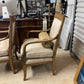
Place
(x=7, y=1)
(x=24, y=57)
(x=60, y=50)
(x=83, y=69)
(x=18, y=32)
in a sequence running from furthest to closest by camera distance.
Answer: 1. (x=60, y=50)
2. (x=18, y=32)
3. (x=7, y=1)
4. (x=24, y=57)
5. (x=83, y=69)

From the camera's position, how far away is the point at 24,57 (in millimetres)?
1540

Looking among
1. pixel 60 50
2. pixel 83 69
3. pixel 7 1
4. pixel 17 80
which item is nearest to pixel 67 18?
pixel 60 50

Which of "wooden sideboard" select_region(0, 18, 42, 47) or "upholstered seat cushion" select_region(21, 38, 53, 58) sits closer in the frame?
"upholstered seat cushion" select_region(21, 38, 53, 58)

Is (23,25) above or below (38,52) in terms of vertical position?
above

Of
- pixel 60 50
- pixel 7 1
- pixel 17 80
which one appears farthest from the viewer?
pixel 60 50

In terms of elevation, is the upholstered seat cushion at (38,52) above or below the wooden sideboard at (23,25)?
below

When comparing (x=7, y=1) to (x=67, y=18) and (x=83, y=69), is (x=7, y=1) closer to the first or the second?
(x=67, y=18)

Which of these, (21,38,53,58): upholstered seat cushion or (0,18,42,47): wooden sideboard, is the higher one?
(0,18,42,47): wooden sideboard

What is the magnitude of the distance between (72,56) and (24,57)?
1.26 meters

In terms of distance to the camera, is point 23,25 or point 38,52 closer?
point 38,52

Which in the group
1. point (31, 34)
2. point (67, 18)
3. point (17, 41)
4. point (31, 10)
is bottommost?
point (17, 41)

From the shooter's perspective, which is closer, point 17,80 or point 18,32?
point 17,80

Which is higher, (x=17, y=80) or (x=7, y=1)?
(x=7, y=1)

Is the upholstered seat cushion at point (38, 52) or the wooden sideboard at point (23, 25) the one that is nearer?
the upholstered seat cushion at point (38, 52)
